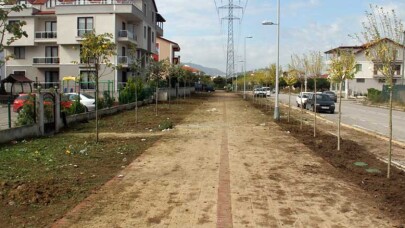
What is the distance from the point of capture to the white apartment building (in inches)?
2050

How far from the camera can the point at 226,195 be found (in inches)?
299

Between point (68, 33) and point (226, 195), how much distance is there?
1924 inches

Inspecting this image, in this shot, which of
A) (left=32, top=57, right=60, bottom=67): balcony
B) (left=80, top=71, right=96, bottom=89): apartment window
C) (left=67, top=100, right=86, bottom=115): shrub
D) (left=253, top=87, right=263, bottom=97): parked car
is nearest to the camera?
(left=80, top=71, right=96, bottom=89): apartment window

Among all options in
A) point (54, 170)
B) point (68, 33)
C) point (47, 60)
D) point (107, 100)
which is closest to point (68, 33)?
point (68, 33)

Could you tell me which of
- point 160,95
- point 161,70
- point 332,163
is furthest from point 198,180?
point 160,95

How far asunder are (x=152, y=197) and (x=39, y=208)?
1.72 meters

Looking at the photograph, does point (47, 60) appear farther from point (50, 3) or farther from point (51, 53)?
point (50, 3)

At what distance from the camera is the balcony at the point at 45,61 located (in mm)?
55438

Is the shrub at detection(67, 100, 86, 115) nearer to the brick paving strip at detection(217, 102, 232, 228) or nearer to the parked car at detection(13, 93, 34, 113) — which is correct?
the parked car at detection(13, 93, 34, 113)

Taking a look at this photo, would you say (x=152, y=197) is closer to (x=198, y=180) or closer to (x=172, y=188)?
(x=172, y=188)

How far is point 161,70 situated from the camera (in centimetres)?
4022

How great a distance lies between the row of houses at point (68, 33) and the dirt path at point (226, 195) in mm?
38641

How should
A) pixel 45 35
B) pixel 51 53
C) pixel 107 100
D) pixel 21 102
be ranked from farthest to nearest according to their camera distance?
pixel 51 53, pixel 45 35, pixel 107 100, pixel 21 102

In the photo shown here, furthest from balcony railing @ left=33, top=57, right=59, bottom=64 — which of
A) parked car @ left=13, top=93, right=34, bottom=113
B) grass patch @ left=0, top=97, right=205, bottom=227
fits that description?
grass patch @ left=0, top=97, right=205, bottom=227
